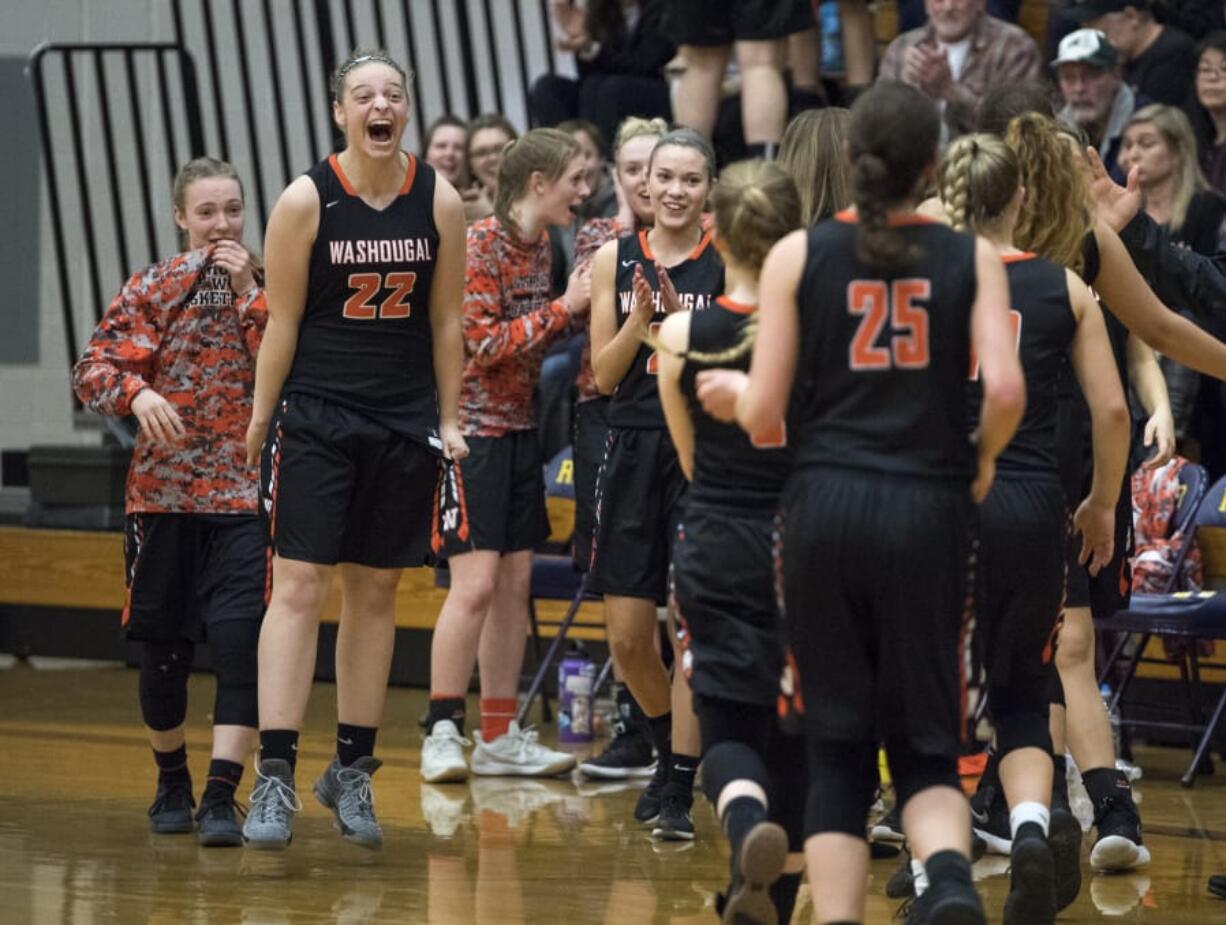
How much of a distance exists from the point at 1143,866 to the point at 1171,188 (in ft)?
10.0

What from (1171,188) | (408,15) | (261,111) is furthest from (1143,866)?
(261,111)

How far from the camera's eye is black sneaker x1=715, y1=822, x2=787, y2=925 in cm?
367

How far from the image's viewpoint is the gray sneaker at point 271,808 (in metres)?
5.19

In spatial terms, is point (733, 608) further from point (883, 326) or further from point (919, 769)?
point (883, 326)

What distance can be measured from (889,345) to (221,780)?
2.58 meters

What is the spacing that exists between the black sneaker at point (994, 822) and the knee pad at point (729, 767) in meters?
1.76

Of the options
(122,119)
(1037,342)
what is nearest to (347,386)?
(1037,342)

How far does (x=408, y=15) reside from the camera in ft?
34.4

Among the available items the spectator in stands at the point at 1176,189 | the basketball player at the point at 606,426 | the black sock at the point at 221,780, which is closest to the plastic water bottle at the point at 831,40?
the spectator in stands at the point at 1176,189

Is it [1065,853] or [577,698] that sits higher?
[1065,853]

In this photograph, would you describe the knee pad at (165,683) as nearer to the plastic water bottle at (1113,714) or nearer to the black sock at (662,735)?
the black sock at (662,735)

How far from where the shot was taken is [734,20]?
8852 millimetres

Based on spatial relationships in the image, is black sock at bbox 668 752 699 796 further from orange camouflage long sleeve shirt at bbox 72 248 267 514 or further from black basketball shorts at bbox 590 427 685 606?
orange camouflage long sleeve shirt at bbox 72 248 267 514

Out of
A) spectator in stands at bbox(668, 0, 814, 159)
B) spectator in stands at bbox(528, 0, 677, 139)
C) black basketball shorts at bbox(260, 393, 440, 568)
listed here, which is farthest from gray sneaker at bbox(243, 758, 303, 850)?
spectator in stands at bbox(528, 0, 677, 139)
